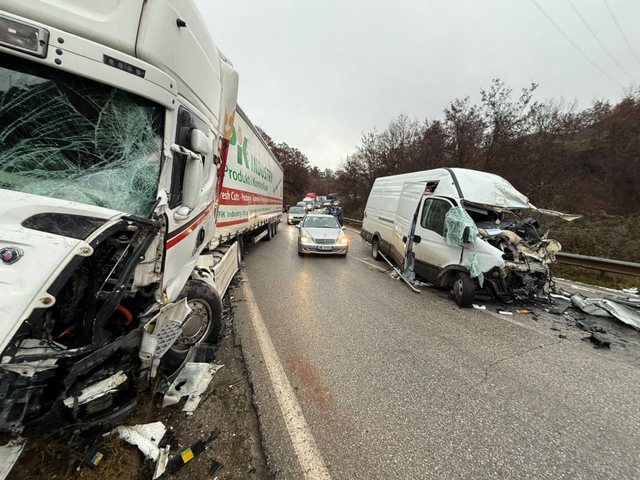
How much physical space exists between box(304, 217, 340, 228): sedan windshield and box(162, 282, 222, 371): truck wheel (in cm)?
706

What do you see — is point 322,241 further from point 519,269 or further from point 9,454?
point 9,454

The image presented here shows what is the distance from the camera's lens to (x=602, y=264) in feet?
24.5

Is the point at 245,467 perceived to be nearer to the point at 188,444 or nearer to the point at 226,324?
the point at 188,444

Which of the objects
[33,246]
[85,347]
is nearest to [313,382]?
[85,347]

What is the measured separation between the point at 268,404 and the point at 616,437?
300 centimetres

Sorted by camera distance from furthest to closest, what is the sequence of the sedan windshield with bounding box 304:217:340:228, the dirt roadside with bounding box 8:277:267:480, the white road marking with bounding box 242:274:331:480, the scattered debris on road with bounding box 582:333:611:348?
the sedan windshield with bounding box 304:217:340:228
the scattered debris on road with bounding box 582:333:611:348
the white road marking with bounding box 242:274:331:480
the dirt roadside with bounding box 8:277:267:480

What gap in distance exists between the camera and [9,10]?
1.68 m

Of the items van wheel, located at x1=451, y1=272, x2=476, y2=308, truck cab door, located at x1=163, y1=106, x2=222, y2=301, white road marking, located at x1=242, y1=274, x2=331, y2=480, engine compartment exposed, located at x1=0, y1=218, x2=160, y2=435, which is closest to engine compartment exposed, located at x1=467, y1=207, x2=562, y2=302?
van wheel, located at x1=451, y1=272, x2=476, y2=308

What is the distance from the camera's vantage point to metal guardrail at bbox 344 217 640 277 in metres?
6.75

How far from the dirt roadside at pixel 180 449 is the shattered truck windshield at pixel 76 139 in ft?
5.70

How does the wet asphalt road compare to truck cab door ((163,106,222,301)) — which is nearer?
the wet asphalt road

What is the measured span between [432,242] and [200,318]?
495 cm

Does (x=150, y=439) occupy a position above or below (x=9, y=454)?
below

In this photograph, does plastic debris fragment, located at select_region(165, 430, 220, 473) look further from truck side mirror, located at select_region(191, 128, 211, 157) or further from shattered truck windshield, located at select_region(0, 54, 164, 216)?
truck side mirror, located at select_region(191, 128, 211, 157)
